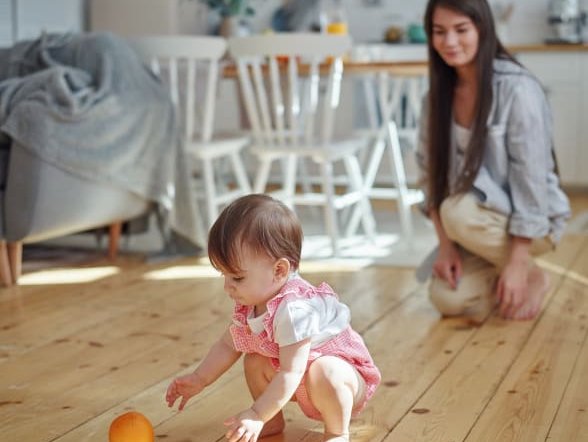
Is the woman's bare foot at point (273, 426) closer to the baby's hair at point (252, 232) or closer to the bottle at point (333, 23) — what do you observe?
the baby's hair at point (252, 232)

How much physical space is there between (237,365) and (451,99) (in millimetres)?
1001

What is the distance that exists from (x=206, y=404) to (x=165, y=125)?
6.45 ft

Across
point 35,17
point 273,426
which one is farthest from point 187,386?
point 35,17

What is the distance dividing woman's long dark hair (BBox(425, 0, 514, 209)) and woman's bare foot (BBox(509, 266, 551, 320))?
1.15 ft

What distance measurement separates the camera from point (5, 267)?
3455mm

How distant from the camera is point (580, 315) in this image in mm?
2953

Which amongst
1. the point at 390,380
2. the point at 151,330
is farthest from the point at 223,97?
the point at 390,380

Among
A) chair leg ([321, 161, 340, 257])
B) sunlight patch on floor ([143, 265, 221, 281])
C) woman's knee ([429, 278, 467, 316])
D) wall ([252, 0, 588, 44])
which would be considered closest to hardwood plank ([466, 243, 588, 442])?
woman's knee ([429, 278, 467, 316])

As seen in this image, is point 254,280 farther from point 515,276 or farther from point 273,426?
point 515,276

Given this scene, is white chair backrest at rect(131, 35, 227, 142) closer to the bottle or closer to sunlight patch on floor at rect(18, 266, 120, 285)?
sunlight patch on floor at rect(18, 266, 120, 285)

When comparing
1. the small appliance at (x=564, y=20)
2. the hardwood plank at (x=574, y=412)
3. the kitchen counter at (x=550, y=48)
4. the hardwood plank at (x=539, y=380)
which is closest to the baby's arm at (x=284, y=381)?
the hardwood plank at (x=539, y=380)

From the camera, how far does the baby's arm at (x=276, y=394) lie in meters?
1.63

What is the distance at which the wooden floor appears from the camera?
6.52 ft

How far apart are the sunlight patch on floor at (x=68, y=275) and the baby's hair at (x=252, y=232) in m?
1.91
